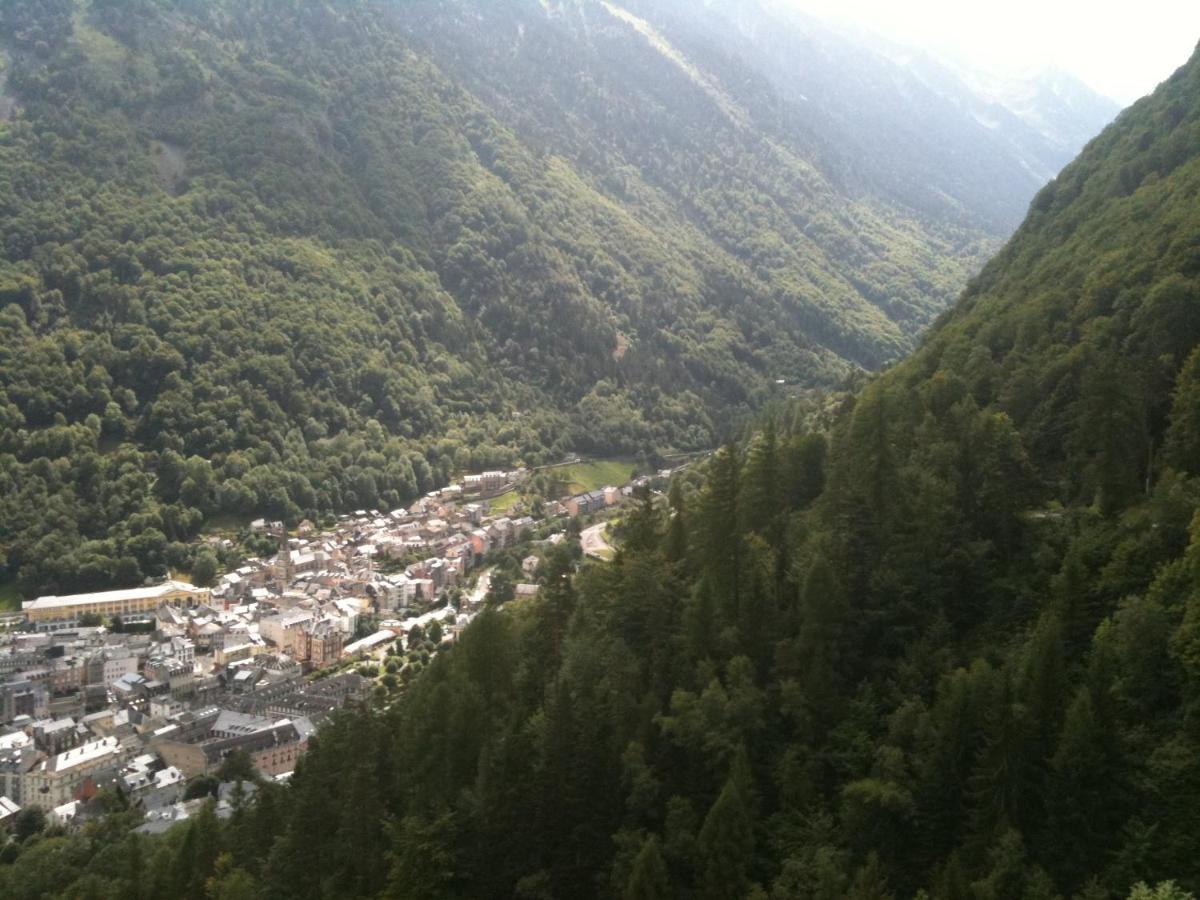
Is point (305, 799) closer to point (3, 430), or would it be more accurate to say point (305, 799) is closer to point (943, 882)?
point (943, 882)

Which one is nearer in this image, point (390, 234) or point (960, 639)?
point (960, 639)

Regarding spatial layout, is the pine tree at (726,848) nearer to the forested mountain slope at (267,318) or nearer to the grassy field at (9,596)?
the forested mountain slope at (267,318)

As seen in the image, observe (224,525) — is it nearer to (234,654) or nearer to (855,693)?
(234,654)

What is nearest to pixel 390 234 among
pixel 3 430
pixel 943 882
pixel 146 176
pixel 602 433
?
pixel 146 176

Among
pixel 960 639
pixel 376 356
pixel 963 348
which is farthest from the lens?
pixel 376 356

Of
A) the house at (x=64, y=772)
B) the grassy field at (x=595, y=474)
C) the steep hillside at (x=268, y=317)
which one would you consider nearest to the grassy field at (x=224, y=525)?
the steep hillside at (x=268, y=317)

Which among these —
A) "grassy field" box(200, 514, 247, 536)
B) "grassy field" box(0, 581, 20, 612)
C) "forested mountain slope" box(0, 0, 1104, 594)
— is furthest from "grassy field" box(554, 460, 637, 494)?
"grassy field" box(0, 581, 20, 612)

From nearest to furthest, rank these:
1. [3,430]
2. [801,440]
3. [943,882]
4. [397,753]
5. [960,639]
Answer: [943,882]
[960,639]
[397,753]
[801,440]
[3,430]

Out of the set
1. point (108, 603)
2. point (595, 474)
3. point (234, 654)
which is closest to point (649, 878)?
point (234, 654)
